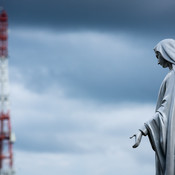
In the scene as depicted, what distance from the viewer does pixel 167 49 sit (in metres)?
21.4

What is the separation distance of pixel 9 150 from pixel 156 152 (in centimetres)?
10169

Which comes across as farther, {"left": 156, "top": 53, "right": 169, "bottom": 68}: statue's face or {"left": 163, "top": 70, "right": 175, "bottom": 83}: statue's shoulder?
{"left": 156, "top": 53, "right": 169, "bottom": 68}: statue's face

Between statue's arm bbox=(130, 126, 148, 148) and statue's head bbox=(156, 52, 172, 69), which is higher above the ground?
statue's head bbox=(156, 52, 172, 69)

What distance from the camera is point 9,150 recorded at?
121750 millimetres

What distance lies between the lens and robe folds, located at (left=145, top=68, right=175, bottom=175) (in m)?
20.6

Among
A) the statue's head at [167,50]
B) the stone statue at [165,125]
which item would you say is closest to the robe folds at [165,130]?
the stone statue at [165,125]

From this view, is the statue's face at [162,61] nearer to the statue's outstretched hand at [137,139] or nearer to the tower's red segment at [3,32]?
the statue's outstretched hand at [137,139]

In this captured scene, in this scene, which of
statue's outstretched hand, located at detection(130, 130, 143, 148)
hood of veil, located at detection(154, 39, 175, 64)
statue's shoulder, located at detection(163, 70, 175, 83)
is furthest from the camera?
hood of veil, located at detection(154, 39, 175, 64)

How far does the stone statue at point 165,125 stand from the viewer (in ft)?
67.5

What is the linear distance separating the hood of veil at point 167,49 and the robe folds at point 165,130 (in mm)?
366

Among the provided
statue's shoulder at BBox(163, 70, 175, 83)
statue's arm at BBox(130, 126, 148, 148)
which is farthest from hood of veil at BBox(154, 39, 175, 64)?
statue's arm at BBox(130, 126, 148, 148)

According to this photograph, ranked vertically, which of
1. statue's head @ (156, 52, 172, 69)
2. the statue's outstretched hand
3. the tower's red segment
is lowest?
the statue's outstretched hand

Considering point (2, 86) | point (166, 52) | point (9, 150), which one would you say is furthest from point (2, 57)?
point (166, 52)

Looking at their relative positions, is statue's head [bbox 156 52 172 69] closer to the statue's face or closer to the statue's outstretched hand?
the statue's face
